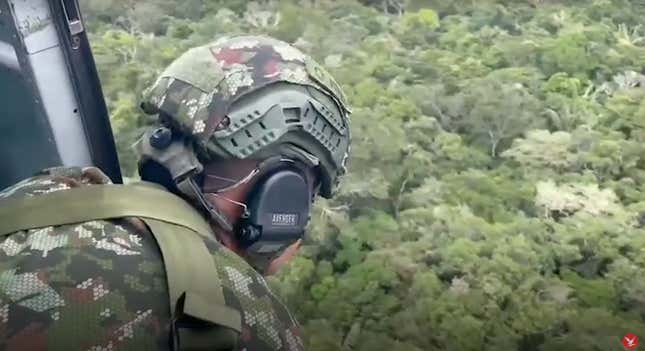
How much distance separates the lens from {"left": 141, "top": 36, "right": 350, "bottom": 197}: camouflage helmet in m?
1.31

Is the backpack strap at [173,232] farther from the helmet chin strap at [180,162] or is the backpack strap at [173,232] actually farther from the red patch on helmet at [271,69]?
the red patch on helmet at [271,69]

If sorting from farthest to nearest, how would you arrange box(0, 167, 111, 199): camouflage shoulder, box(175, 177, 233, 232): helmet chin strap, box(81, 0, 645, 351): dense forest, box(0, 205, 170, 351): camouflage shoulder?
box(81, 0, 645, 351): dense forest < box(175, 177, 233, 232): helmet chin strap < box(0, 167, 111, 199): camouflage shoulder < box(0, 205, 170, 351): camouflage shoulder

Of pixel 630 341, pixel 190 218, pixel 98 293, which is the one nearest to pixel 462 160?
pixel 630 341

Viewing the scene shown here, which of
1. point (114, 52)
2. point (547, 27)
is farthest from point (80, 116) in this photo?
point (547, 27)

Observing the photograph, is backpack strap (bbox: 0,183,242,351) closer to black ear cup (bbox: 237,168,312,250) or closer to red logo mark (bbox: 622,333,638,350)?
black ear cup (bbox: 237,168,312,250)

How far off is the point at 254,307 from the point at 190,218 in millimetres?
136

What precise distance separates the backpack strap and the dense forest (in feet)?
2.46

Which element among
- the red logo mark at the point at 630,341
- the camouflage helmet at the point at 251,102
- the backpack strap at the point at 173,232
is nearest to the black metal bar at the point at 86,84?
the camouflage helmet at the point at 251,102

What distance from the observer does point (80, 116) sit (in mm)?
1705

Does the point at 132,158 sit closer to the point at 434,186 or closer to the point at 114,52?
the point at 114,52

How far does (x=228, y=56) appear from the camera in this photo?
136 cm

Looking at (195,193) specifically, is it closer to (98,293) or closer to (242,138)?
(242,138)

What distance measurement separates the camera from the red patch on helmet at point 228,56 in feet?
4.42

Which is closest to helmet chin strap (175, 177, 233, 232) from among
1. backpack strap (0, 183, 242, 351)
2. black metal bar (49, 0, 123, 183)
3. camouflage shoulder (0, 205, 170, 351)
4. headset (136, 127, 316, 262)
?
headset (136, 127, 316, 262)
